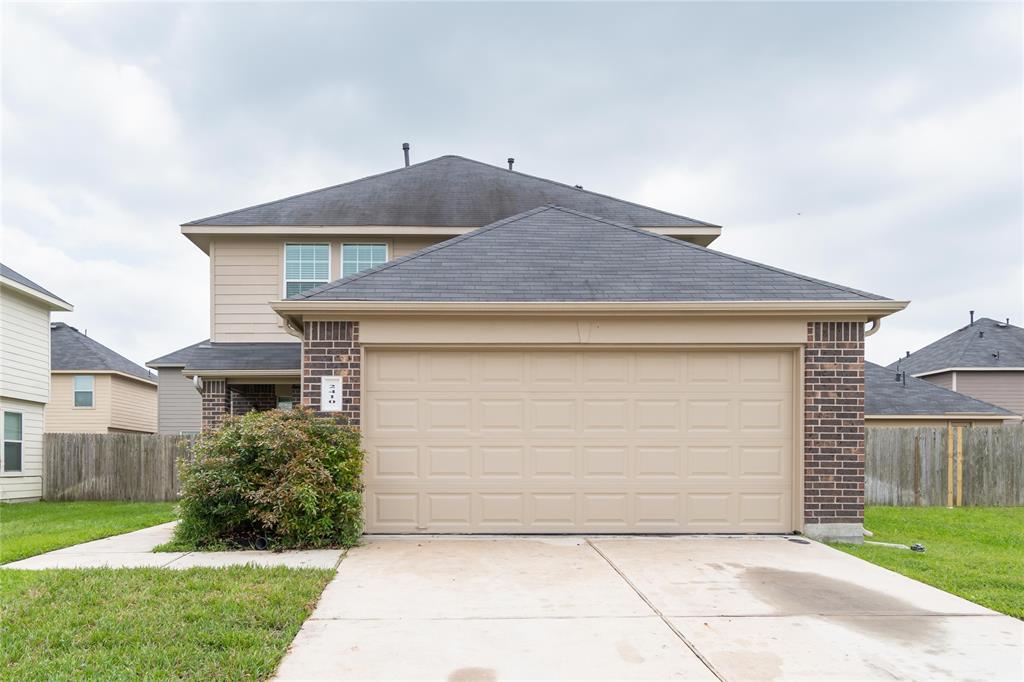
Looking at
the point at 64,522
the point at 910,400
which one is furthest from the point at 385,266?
the point at 910,400

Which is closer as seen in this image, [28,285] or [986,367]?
[28,285]

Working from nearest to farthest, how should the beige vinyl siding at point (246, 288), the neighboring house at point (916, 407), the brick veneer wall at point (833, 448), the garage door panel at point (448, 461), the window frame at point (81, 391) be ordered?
the brick veneer wall at point (833, 448)
the garage door panel at point (448, 461)
the beige vinyl siding at point (246, 288)
the neighboring house at point (916, 407)
the window frame at point (81, 391)

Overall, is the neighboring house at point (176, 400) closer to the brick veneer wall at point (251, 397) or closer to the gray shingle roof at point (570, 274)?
the brick veneer wall at point (251, 397)

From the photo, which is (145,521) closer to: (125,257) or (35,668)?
(35,668)

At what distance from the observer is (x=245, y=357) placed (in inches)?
494

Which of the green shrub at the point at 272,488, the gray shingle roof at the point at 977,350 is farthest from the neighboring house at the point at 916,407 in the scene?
the green shrub at the point at 272,488

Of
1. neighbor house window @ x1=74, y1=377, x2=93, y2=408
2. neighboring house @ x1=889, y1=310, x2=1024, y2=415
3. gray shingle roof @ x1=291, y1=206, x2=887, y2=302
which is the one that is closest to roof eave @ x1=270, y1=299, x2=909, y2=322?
gray shingle roof @ x1=291, y1=206, x2=887, y2=302

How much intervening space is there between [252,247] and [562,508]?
8.59m

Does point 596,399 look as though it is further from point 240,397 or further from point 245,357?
point 240,397

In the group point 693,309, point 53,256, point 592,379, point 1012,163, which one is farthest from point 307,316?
point 53,256

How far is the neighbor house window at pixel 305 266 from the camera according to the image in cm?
1333

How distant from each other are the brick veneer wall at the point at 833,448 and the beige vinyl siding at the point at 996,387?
1972 cm

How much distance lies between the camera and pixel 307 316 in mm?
8445

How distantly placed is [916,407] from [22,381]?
23113 mm
